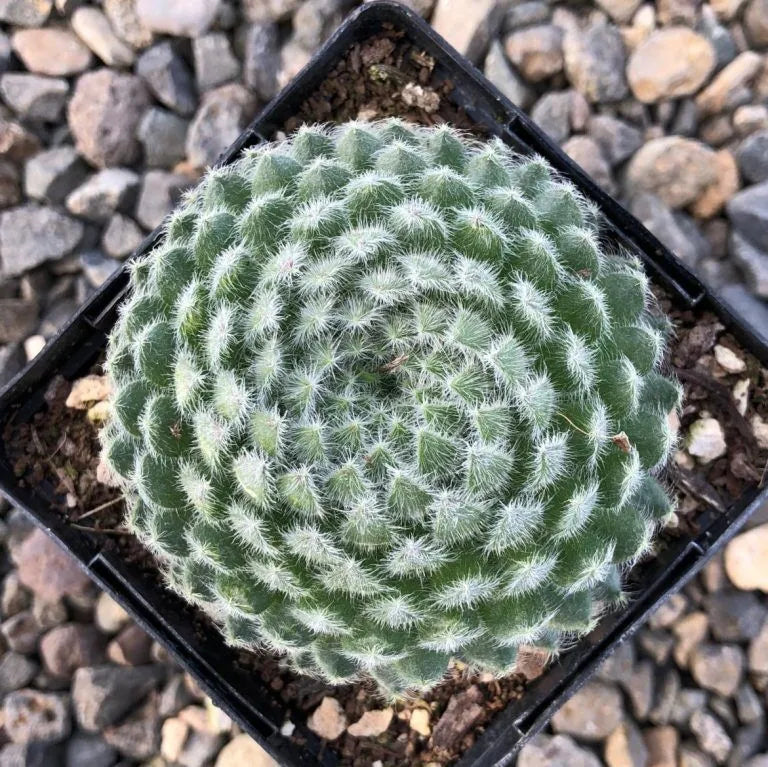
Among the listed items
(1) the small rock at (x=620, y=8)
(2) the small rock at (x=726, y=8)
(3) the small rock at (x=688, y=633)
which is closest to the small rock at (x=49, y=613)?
(3) the small rock at (x=688, y=633)

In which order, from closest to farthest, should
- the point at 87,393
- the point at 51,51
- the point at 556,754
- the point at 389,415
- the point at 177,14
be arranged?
the point at 389,415, the point at 87,393, the point at 556,754, the point at 177,14, the point at 51,51

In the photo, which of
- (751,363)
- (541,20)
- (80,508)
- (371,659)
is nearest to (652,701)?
(751,363)

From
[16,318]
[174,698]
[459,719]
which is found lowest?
[174,698]

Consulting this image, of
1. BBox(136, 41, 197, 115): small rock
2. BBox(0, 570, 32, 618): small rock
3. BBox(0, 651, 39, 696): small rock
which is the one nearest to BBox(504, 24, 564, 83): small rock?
BBox(136, 41, 197, 115): small rock

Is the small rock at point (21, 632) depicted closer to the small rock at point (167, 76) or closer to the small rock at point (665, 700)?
the small rock at point (167, 76)

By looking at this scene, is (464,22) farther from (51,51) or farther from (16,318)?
(16,318)

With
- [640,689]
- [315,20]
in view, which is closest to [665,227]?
[315,20]
